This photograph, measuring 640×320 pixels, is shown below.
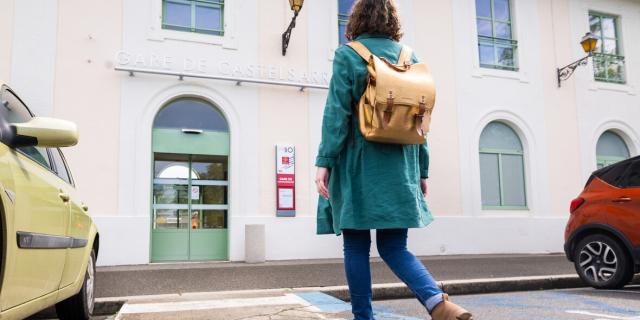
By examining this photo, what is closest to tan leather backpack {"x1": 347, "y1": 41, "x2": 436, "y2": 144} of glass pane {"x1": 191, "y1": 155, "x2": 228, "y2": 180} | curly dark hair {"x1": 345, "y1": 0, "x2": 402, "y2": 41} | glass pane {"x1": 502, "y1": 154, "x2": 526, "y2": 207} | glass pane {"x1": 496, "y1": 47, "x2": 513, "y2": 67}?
curly dark hair {"x1": 345, "y1": 0, "x2": 402, "y2": 41}

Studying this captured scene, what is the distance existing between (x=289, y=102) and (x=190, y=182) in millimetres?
2447

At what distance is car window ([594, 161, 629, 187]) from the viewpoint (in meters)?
5.96

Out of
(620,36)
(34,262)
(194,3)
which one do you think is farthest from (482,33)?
(34,262)

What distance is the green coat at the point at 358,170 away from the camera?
2.61 meters

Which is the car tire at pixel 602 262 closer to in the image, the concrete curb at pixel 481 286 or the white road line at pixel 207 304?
the concrete curb at pixel 481 286

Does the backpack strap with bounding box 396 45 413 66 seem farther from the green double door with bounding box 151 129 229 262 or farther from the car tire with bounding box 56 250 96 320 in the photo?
the green double door with bounding box 151 129 229 262

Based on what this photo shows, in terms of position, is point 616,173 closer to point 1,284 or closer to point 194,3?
point 1,284

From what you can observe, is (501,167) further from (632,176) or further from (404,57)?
(404,57)

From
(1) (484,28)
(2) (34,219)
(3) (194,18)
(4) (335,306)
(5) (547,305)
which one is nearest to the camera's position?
(2) (34,219)

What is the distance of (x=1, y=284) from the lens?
2.13m

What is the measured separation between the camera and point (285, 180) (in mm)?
10070

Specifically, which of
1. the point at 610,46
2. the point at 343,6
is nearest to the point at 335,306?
the point at 343,6

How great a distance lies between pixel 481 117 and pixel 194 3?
662cm

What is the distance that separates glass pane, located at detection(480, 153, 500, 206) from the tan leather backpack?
9.69m
